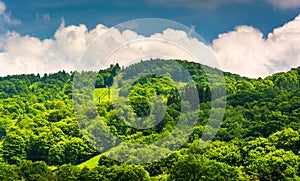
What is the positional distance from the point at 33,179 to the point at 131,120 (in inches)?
1179

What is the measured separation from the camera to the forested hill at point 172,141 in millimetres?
56906

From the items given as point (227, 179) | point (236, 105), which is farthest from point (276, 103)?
point (227, 179)

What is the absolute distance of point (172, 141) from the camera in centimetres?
8094

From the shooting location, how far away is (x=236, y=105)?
99625 mm

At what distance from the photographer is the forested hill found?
56.9 m

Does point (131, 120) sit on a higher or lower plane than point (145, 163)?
higher

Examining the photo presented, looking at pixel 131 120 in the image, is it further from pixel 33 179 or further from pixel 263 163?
pixel 263 163

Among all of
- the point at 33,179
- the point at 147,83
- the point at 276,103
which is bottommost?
the point at 33,179

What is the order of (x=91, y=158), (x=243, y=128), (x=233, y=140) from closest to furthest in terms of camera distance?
(x=233, y=140), (x=243, y=128), (x=91, y=158)

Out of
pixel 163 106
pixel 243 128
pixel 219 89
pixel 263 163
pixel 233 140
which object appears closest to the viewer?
pixel 263 163

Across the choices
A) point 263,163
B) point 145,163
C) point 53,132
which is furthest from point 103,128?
point 263,163

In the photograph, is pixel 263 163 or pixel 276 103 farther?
pixel 276 103

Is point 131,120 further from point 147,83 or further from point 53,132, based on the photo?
point 147,83

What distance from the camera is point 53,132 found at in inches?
3927
